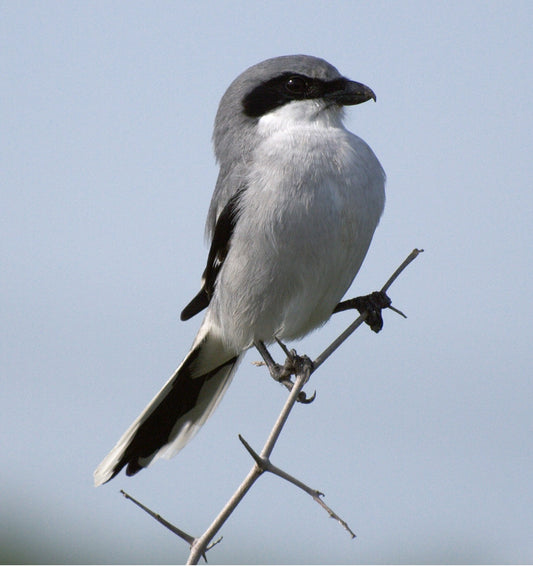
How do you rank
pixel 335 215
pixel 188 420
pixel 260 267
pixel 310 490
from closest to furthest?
pixel 310 490, pixel 335 215, pixel 260 267, pixel 188 420

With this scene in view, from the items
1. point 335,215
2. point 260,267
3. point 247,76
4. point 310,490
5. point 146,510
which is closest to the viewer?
point 146,510

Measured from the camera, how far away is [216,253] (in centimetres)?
416

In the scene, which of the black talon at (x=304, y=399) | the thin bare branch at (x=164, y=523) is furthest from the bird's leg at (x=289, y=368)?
the thin bare branch at (x=164, y=523)

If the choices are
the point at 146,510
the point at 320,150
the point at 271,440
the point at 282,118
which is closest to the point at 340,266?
the point at 320,150

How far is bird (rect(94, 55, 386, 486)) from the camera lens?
3660mm

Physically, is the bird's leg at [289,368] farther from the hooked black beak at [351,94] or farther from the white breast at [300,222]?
the hooked black beak at [351,94]

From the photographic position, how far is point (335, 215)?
11.8 feet

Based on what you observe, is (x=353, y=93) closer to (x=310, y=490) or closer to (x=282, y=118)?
(x=282, y=118)

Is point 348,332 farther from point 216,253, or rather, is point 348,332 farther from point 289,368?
point 216,253

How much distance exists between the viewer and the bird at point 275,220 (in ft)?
12.0

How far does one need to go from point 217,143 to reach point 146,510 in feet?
8.26

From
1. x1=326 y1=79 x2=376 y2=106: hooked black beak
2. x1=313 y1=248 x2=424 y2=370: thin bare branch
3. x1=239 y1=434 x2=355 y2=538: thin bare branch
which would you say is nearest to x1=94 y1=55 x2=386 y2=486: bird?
x1=326 y1=79 x2=376 y2=106: hooked black beak

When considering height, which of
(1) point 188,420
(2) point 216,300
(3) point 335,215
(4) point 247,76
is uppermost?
(4) point 247,76

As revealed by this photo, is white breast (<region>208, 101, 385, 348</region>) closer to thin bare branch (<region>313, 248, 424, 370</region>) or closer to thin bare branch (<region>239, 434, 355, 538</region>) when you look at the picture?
thin bare branch (<region>313, 248, 424, 370</region>)
